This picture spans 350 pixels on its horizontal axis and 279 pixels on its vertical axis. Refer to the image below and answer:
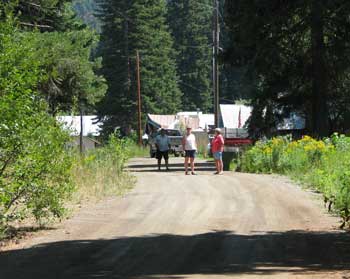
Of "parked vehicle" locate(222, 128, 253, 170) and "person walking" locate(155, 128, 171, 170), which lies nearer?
"person walking" locate(155, 128, 171, 170)

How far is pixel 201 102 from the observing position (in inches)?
4085

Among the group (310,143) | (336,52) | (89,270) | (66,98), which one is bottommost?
(89,270)

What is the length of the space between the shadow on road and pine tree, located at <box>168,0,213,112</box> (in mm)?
91290

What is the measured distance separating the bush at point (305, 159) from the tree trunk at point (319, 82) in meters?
4.51

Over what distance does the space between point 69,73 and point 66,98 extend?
236 cm

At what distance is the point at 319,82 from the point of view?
31391mm

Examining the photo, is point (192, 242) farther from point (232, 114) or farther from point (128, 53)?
point (128, 53)

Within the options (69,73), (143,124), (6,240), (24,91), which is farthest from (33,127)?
(143,124)

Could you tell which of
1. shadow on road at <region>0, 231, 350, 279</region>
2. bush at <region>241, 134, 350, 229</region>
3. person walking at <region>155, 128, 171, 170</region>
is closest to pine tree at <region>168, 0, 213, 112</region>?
person walking at <region>155, 128, 171, 170</region>

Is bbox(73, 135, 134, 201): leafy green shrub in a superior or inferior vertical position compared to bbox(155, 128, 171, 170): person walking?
inferior

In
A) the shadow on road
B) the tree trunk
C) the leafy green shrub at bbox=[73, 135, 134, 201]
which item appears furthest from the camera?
the tree trunk

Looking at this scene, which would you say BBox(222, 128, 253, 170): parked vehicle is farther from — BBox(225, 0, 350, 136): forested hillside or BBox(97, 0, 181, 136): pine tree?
BBox(97, 0, 181, 136): pine tree

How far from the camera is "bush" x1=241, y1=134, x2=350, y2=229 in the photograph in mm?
18266

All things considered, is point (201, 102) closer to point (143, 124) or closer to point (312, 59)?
point (143, 124)
